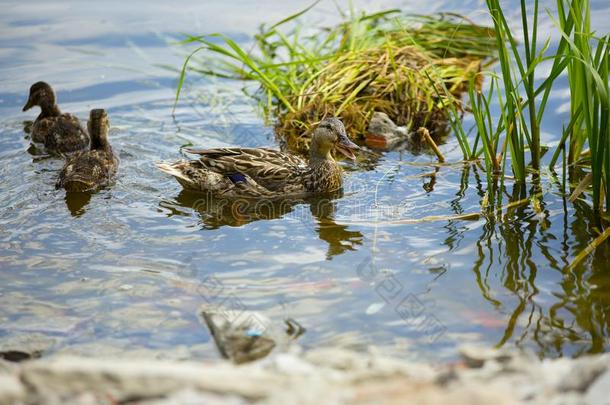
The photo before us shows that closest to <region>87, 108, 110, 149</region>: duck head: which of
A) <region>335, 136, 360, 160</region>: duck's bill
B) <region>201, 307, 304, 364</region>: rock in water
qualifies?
<region>335, 136, 360, 160</region>: duck's bill

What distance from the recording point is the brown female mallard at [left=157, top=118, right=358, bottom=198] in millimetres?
7426

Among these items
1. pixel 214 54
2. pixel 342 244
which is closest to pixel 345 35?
pixel 214 54

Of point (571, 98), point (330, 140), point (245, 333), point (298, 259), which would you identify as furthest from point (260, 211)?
point (571, 98)

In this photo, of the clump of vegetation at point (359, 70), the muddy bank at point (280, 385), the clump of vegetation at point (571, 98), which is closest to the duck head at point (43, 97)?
the clump of vegetation at point (359, 70)

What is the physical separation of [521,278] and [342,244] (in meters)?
1.33

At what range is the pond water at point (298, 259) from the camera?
4949mm

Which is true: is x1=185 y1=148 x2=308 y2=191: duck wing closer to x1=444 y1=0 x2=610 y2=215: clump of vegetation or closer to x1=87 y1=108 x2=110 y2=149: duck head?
x1=87 y1=108 x2=110 y2=149: duck head

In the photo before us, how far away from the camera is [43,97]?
29.9ft

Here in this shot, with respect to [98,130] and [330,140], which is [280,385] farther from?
[98,130]

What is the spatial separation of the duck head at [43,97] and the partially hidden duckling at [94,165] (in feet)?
3.71

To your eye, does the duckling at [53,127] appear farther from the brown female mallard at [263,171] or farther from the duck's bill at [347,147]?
the duck's bill at [347,147]

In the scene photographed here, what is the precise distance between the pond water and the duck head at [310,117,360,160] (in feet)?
1.11

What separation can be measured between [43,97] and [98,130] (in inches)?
53.5

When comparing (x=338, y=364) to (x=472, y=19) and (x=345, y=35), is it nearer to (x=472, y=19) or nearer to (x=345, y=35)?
(x=345, y=35)
